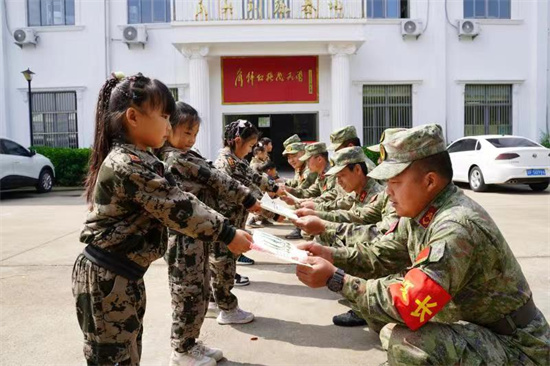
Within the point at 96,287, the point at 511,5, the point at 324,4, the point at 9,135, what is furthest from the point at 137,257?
the point at 511,5

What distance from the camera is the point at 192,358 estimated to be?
8.71 feet

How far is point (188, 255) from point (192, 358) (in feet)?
1.87

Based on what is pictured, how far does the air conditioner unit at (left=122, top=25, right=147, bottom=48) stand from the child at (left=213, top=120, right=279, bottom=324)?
1208 cm

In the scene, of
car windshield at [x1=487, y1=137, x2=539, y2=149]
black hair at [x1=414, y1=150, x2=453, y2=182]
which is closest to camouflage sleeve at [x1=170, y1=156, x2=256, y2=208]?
black hair at [x1=414, y1=150, x2=453, y2=182]

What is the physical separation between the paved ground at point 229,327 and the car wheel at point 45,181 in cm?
599

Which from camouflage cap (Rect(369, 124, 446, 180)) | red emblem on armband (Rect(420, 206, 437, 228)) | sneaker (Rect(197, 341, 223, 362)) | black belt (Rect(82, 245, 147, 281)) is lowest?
sneaker (Rect(197, 341, 223, 362))

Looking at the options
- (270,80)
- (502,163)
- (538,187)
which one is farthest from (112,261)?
(270,80)

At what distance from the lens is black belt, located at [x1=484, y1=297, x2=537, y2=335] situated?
5.94 feet

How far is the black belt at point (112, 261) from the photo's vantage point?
1.84 metres

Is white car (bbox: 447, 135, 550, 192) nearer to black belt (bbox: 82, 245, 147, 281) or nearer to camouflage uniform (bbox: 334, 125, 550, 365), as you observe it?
camouflage uniform (bbox: 334, 125, 550, 365)

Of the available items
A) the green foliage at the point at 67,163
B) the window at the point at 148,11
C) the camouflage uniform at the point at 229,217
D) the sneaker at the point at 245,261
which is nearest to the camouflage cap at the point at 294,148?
the sneaker at the point at 245,261

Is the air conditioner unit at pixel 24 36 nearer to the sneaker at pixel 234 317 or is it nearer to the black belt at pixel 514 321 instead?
the sneaker at pixel 234 317

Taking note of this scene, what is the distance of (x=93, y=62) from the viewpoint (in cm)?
1507

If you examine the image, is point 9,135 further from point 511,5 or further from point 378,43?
point 511,5
